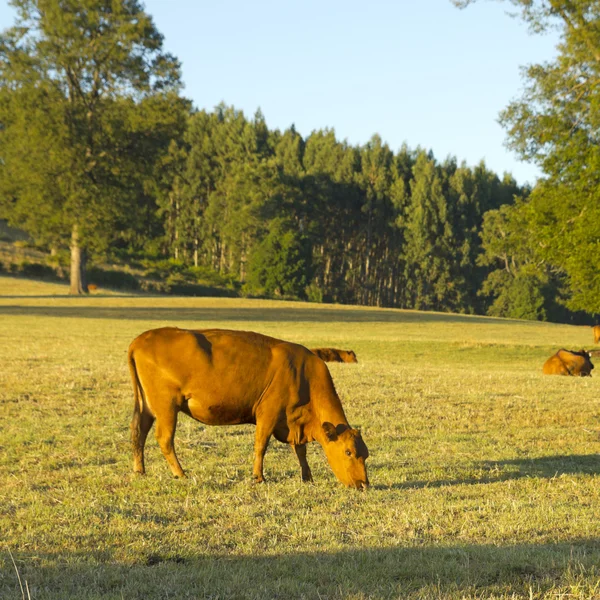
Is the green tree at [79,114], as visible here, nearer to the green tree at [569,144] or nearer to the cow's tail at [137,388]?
the green tree at [569,144]

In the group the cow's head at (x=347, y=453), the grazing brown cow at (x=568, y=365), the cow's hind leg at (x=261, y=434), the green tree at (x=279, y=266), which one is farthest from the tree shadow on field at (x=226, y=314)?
the cow's head at (x=347, y=453)

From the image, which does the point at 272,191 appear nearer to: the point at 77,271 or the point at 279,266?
the point at 279,266

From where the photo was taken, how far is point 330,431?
8.17 m

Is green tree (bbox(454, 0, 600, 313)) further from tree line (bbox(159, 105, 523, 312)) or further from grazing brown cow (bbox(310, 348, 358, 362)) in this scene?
tree line (bbox(159, 105, 523, 312))

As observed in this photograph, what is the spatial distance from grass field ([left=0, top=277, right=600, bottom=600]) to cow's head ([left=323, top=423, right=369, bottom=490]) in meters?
0.22

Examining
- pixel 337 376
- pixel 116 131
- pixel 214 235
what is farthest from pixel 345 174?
pixel 337 376

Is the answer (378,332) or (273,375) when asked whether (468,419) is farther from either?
(378,332)

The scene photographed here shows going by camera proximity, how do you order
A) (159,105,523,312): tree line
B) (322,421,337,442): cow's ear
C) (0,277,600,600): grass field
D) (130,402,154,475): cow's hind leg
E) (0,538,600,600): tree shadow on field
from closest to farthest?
1. (0,538,600,600): tree shadow on field
2. (0,277,600,600): grass field
3. (322,421,337,442): cow's ear
4. (130,402,154,475): cow's hind leg
5. (159,105,523,312): tree line

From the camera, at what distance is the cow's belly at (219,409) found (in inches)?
340

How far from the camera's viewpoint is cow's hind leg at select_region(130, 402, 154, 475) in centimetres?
895

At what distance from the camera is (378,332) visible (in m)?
42.1

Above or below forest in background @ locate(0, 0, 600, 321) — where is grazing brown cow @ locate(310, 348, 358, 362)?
below

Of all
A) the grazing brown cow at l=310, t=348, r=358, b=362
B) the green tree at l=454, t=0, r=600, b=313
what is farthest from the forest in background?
the grazing brown cow at l=310, t=348, r=358, b=362

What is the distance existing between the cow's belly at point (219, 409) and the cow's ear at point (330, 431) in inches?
36.5
